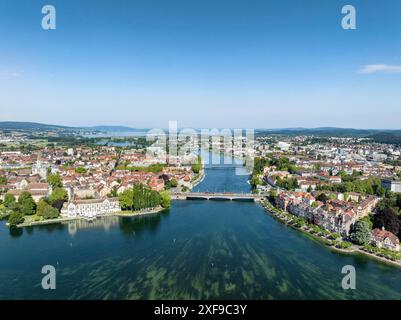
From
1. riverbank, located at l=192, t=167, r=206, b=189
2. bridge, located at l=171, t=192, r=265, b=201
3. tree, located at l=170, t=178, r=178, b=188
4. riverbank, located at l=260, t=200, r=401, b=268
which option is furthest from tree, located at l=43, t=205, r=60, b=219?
riverbank, located at l=192, t=167, r=206, b=189

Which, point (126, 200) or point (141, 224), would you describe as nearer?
point (141, 224)

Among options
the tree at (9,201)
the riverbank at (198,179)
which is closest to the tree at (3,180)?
the tree at (9,201)

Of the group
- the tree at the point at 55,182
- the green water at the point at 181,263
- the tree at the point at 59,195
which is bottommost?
the green water at the point at 181,263

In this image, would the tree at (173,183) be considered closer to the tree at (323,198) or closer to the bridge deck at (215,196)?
the bridge deck at (215,196)

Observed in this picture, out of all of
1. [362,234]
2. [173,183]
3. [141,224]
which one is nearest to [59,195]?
[141,224]

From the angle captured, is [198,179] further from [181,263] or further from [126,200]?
[181,263]
